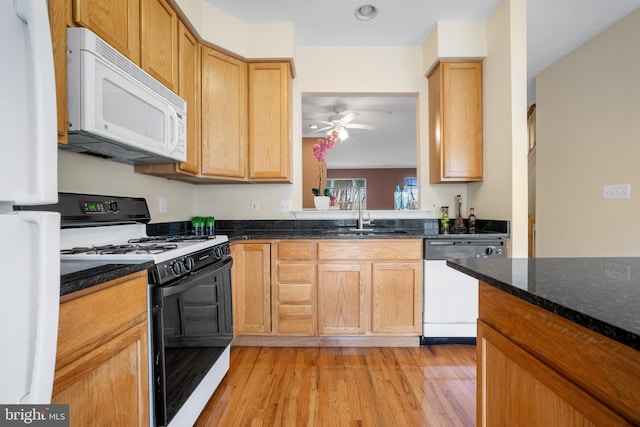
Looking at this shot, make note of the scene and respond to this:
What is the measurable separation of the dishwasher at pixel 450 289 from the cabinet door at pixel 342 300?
18.5 inches

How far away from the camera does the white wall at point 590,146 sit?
98.0 inches

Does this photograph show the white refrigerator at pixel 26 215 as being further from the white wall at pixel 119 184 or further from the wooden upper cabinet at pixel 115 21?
the white wall at pixel 119 184

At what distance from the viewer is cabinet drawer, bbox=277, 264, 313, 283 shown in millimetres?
2248

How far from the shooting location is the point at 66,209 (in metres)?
1.35

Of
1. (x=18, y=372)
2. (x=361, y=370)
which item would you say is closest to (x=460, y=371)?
(x=361, y=370)

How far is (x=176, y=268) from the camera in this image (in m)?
1.27

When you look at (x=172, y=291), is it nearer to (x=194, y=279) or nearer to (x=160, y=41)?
(x=194, y=279)

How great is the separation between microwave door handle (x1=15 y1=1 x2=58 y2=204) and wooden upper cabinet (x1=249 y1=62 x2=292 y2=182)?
192cm

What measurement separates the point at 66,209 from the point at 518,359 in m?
1.81

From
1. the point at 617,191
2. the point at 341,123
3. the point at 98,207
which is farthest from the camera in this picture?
the point at 341,123

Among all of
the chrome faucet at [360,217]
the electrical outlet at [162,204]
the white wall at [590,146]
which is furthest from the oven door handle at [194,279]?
the white wall at [590,146]

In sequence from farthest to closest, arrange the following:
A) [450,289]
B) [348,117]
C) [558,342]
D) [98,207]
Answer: [348,117] → [450,289] → [98,207] → [558,342]

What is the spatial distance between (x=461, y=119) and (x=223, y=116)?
6.39 feet

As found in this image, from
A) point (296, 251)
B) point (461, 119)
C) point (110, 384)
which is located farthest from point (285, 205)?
point (110, 384)
